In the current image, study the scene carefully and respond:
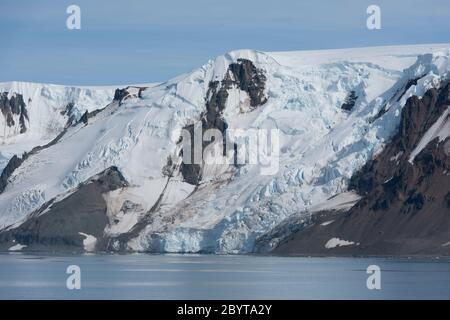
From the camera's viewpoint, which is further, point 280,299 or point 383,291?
point 383,291

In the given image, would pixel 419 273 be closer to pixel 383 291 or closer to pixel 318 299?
pixel 383 291
